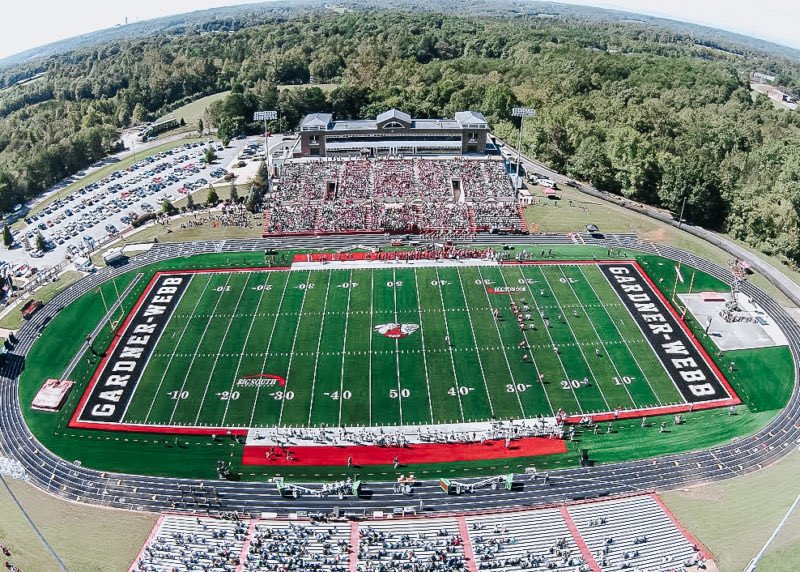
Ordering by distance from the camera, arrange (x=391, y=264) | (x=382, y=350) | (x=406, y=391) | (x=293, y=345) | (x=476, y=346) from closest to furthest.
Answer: (x=406, y=391), (x=382, y=350), (x=476, y=346), (x=293, y=345), (x=391, y=264)

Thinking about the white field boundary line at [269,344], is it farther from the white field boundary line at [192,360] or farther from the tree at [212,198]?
the tree at [212,198]

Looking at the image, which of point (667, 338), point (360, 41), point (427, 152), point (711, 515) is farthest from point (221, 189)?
point (360, 41)

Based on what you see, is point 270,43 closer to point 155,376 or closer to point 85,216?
point 85,216


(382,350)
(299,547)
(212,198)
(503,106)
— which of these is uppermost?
(503,106)

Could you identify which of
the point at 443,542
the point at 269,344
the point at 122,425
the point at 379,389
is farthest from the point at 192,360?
the point at 443,542

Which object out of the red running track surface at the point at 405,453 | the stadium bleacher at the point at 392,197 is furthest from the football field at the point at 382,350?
the stadium bleacher at the point at 392,197

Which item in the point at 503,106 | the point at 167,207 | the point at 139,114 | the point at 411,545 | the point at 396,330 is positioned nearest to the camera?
the point at 411,545

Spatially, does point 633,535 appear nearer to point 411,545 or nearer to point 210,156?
point 411,545
